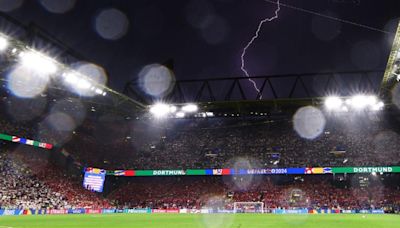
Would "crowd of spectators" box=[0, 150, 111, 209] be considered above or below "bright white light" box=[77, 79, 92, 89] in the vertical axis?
below

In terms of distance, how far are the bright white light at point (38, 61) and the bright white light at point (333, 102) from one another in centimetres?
3354

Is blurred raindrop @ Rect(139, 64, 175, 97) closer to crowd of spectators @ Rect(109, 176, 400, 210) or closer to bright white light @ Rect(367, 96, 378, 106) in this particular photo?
crowd of spectators @ Rect(109, 176, 400, 210)

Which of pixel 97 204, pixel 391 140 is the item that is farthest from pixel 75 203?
pixel 391 140

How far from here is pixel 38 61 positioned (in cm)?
3397

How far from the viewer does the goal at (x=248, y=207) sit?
155 ft

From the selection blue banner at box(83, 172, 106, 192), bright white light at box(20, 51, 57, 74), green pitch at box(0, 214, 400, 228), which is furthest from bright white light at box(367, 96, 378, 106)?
blue banner at box(83, 172, 106, 192)

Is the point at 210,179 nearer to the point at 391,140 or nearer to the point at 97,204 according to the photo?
the point at 97,204

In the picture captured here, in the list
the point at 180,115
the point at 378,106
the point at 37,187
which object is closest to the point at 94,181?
the point at 37,187

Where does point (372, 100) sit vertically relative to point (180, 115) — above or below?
above

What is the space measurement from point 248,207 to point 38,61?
30381 mm

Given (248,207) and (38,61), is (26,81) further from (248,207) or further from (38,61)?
(248,207)

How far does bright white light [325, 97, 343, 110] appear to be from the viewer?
48.3 metres

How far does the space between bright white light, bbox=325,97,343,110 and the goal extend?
15974 mm

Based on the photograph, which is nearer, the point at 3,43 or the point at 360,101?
the point at 3,43
